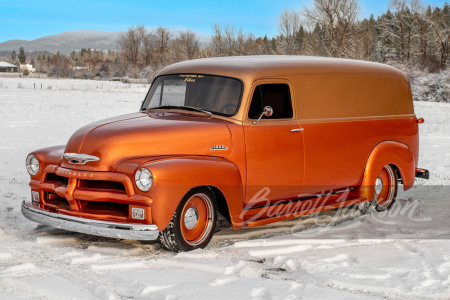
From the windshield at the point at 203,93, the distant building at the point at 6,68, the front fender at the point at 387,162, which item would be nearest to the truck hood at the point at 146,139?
the windshield at the point at 203,93

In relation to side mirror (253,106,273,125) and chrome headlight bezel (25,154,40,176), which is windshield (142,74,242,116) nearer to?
side mirror (253,106,273,125)

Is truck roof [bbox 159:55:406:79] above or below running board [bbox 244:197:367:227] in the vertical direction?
above

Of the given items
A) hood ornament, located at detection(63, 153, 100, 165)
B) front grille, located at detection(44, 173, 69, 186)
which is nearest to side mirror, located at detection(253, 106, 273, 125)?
hood ornament, located at detection(63, 153, 100, 165)

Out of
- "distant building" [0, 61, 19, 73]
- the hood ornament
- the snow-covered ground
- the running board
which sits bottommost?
the snow-covered ground

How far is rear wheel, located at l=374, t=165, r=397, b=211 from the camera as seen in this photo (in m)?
7.95

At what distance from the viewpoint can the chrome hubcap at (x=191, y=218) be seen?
5625 millimetres

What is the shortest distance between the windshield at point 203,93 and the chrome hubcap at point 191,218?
120cm

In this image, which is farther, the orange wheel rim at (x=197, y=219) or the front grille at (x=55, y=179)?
the front grille at (x=55, y=179)

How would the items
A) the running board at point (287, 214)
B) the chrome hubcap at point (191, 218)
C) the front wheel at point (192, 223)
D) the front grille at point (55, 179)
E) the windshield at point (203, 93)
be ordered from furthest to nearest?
the windshield at point (203, 93) < the running board at point (287, 214) < the front grille at point (55, 179) < the chrome hubcap at point (191, 218) < the front wheel at point (192, 223)

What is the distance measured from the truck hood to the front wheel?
1.56 ft

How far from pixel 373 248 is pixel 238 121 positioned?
198cm

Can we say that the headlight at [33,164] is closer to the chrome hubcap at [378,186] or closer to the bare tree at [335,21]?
the chrome hubcap at [378,186]

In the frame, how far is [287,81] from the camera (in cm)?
666

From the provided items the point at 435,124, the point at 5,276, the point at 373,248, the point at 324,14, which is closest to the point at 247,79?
the point at 373,248
